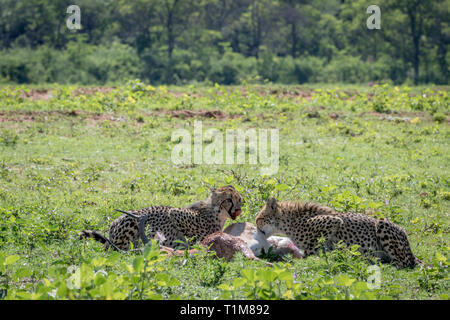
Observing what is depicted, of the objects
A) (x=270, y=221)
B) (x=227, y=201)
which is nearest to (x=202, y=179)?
(x=227, y=201)

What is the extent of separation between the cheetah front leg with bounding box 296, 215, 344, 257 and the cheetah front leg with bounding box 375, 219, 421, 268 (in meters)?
0.51

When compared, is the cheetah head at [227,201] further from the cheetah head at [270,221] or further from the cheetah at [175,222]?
the cheetah head at [270,221]

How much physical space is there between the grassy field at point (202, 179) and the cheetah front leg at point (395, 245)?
9.1 inches

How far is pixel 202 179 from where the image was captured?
491 inches

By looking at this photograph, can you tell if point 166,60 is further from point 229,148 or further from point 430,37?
point 229,148

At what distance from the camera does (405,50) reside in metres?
39.4

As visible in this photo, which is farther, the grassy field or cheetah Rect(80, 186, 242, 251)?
cheetah Rect(80, 186, 242, 251)

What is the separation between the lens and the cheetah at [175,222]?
7.76 m

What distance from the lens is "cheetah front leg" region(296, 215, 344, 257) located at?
784 centimetres

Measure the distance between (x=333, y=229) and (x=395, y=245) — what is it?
767mm
